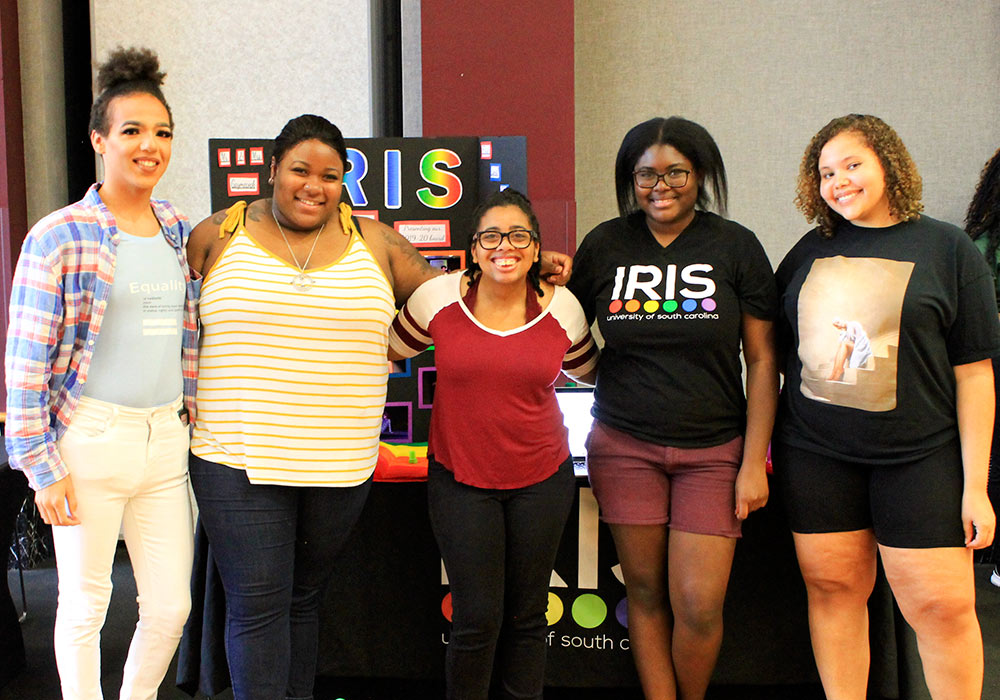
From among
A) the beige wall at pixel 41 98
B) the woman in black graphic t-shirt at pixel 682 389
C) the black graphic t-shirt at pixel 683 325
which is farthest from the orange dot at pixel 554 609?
the beige wall at pixel 41 98

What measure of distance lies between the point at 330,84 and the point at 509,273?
99.8 inches

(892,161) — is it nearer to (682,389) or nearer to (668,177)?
(668,177)

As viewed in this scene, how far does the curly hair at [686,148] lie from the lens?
1.95 meters

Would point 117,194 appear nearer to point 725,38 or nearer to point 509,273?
point 509,273

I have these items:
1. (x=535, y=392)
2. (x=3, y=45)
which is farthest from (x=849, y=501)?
(x=3, y=45)

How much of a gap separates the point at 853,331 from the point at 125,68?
1795mm

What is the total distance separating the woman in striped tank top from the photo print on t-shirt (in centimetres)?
104

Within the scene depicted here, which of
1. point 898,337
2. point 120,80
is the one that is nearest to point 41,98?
point 120,80

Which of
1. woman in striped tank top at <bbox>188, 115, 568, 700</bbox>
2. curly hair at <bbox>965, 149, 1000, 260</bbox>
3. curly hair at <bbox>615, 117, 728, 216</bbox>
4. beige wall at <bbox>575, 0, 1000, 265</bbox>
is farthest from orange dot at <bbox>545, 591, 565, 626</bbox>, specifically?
curly hair at <bbox>965, 149, 1000, 260</bbox>

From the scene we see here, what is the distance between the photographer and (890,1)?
3943mm

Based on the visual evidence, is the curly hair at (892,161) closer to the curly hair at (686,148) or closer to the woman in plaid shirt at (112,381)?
the curly hair at (686,148)

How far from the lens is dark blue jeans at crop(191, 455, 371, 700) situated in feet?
5.71

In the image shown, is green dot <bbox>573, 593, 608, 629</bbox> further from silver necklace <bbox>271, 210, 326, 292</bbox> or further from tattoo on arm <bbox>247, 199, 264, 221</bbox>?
tattoo on arm <bbox>247, 199, 264, 221</bbox>

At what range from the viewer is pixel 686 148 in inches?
76.3
